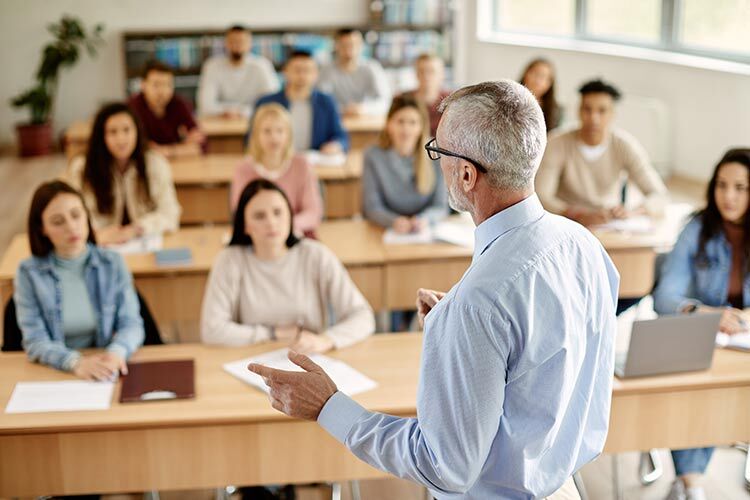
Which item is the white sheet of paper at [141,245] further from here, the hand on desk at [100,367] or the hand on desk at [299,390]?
the hand on desk at [299,390]

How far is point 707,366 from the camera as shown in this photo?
278cm

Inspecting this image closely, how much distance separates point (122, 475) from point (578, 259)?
1.56 meters

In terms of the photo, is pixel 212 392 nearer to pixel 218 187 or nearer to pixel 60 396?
pixel 60 396

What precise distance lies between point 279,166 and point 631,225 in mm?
1757

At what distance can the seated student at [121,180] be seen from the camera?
4.39 metres

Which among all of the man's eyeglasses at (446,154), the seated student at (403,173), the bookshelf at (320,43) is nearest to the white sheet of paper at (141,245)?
the seated student at (403,173)

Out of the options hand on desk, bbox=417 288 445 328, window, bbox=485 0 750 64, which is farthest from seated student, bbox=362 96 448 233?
window, bbox=485 0 750 64

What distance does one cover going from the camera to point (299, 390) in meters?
1.74

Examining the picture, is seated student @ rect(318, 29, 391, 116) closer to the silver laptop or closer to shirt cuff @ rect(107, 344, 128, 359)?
shirt cuff @ rect(107, 344, 128, 359)

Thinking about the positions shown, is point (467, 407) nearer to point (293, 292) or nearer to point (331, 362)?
point (331, 362)

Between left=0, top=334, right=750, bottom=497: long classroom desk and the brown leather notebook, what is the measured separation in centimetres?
3

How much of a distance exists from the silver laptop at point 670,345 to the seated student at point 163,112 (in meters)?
4.21

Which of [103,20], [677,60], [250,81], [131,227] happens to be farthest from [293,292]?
[103,20]

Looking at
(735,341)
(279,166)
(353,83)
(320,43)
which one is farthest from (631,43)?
(735,341)
